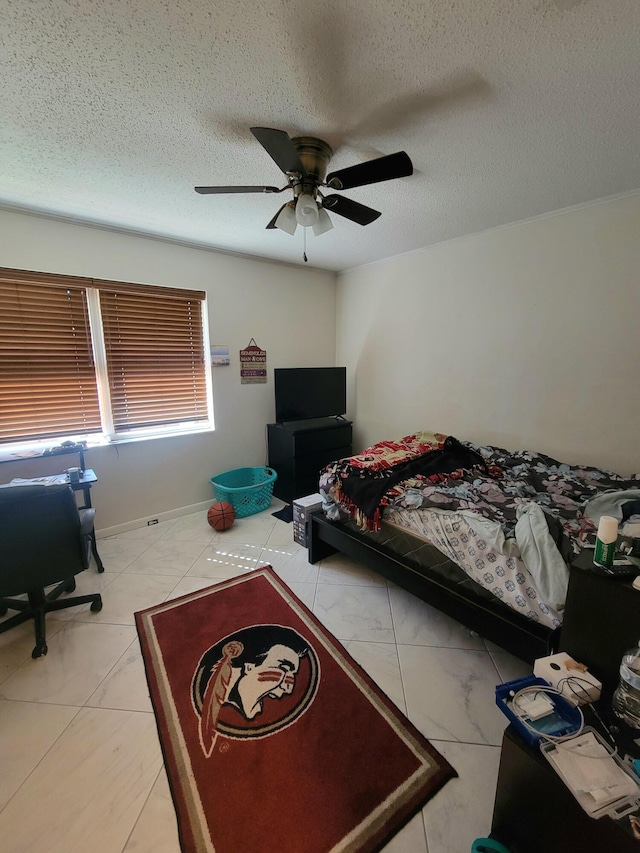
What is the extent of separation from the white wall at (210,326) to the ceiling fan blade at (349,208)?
5.91ft

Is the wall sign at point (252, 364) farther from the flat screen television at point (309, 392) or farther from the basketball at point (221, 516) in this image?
the basketball at point (221, 516)

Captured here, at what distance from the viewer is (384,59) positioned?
116 centimetres

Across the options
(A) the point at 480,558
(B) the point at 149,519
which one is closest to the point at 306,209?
(A) the point at 480,558

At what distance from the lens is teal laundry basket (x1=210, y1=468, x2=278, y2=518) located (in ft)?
10.2

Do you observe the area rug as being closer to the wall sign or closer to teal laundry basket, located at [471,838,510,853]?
teal laundry basket, located at [471,838,510,853]

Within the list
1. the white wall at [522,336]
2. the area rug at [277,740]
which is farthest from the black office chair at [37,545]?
the white wall at [522,336]

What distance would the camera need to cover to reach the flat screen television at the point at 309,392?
11.5ft

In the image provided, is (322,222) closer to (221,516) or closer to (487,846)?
(221,516)

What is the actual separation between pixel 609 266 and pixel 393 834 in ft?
10.1

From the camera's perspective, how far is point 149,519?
119 inches

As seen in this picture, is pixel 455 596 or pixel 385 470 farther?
pixel 385 470

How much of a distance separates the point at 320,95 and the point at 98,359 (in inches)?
94.7

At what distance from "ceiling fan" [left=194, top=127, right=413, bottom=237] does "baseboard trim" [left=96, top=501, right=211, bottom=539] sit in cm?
259

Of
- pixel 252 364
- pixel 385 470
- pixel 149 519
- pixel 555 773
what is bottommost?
pixel 149 519
